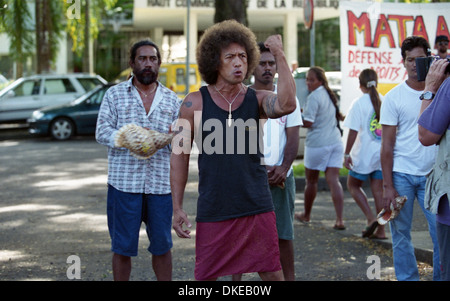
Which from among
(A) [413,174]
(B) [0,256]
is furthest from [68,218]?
(A) [413,174]

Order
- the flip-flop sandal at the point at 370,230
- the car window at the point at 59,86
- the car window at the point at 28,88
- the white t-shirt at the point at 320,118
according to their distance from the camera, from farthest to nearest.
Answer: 1. the car window at the point at 59,86
2. the car window at the point at 28,88
3. the white t-shirt at the point at 320,118
4. the flip-flop sandal at the point at 370,230

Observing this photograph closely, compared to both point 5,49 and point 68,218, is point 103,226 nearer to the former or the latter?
point 68,218

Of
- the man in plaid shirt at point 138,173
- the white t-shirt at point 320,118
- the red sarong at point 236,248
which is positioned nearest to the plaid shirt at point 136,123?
the man in plaid shirt at point 138,173

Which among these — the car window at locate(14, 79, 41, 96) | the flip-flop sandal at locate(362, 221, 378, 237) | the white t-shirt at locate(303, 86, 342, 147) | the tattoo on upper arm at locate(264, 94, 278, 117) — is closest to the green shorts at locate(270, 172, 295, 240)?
the tattoo on upper arm at locate(264, 94, 278, 117)

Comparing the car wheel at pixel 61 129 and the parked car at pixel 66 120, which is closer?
the parked car at pixel 66 120

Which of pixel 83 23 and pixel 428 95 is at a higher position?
pixel 83 23

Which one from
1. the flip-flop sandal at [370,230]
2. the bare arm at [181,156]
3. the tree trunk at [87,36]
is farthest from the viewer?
the tree trunk at [87,36]

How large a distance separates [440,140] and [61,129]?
16738 mm

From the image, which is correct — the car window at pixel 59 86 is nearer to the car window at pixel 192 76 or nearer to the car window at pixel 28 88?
the car window at pixel 28 88

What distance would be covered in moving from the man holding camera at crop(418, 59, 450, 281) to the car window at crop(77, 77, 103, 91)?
19234mm

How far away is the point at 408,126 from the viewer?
5680mm

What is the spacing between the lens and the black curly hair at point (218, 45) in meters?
4.50

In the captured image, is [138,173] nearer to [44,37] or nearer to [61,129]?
[61,129]

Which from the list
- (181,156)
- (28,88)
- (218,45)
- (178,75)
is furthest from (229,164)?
(178,75)
